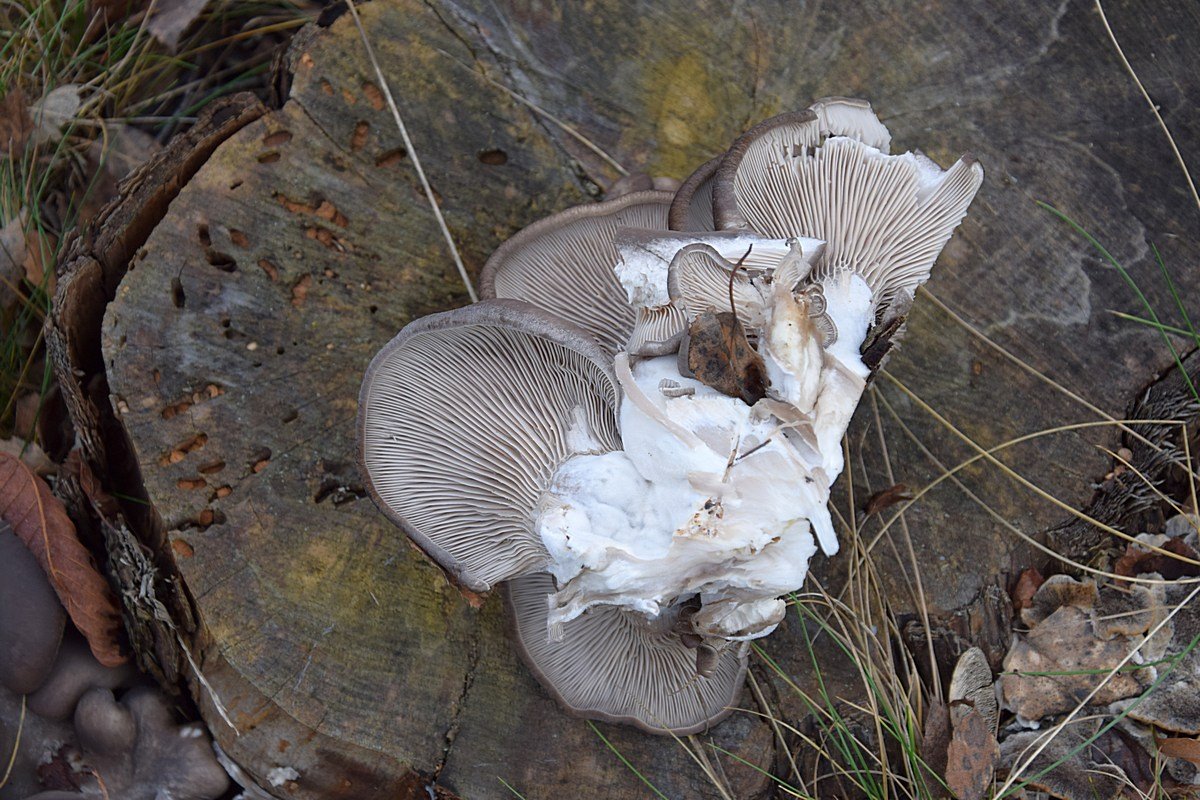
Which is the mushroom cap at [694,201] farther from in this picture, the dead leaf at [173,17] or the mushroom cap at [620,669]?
the dead leaf at [173,17]

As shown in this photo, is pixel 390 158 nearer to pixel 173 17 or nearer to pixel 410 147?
pixel 410 147

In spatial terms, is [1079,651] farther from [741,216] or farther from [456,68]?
[456,68]

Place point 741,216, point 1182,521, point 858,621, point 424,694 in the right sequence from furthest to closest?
point 1182,521 → point 858,621 → point 424,694 → point 741,216

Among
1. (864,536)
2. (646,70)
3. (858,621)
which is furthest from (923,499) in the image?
(646,70)

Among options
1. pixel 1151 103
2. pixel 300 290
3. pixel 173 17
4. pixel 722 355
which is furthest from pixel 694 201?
pixel 173 17

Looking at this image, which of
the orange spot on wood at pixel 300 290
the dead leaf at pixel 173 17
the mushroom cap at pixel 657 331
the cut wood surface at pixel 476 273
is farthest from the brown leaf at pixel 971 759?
the dead leaf at pixel 173 17

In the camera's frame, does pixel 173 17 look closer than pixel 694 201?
No
